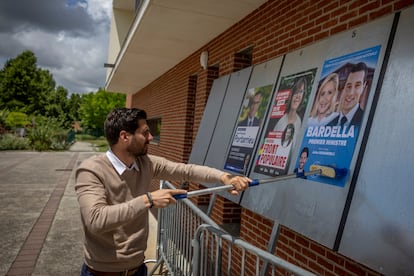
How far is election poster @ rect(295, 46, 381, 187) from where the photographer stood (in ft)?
7.55

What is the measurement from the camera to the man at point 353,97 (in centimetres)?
233

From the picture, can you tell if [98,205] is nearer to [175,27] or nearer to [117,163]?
[117,163]

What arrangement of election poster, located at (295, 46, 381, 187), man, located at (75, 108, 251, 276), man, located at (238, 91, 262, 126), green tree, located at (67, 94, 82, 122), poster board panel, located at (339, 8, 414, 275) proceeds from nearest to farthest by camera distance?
poster board panel, located at (339, 8, 414, 275), man, located at (75, 108, 251, 276), election poster, located at (295, 46, 381, 187), man, located at (238, 91, 262, 126), green tree, located at (67, 94, 82, 122)

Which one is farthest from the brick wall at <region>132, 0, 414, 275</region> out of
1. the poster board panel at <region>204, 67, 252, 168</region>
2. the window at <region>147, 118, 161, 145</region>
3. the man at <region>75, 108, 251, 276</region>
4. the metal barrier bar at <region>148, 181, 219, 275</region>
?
the window at <region>147, 118, 161, 145</region>

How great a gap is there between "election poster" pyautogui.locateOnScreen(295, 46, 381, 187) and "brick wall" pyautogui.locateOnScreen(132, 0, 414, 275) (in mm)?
448

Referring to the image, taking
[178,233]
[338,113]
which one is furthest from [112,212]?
[178,233]

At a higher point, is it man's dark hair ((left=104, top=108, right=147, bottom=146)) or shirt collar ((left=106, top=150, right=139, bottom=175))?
man's dark hair ((left=104, top=108, right=147, bottom=146))

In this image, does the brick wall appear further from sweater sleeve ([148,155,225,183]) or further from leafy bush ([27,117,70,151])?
leafy bush ([27,117,70,151])

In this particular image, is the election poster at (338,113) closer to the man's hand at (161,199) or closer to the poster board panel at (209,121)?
the man's hand at (161,199)

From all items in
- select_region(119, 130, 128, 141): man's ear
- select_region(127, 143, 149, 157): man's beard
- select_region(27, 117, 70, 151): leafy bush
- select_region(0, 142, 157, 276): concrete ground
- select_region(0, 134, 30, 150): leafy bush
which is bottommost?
select_region(0, 134, 30, 150): leafy bush

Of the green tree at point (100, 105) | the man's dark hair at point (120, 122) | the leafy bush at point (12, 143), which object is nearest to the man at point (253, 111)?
the man's dark hair at point (120, 122)

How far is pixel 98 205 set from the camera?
2.02 m

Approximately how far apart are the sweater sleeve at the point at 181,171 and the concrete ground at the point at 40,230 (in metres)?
2.82

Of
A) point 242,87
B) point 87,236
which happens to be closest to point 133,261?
point 87,236
